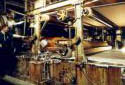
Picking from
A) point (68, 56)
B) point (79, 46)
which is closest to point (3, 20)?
point (68, 56)

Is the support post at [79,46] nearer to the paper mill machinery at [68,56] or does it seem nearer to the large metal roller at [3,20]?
the paper mill machinery at [68,56]

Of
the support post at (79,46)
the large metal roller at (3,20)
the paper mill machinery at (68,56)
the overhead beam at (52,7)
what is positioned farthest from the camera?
the large metal roller at (3,20)

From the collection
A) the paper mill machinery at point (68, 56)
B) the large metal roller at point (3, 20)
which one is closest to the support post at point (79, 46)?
the paper mill machinery at point (68, 56)

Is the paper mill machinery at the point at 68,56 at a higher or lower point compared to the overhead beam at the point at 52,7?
lower

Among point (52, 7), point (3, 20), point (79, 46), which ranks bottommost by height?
point (79, 46)

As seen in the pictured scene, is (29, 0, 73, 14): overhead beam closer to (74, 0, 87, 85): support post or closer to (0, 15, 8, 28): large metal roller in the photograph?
(74, 0, 87, 85): support post

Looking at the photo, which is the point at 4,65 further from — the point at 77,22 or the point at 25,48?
the point at 77,22

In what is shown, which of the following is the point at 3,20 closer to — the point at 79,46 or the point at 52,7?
the point at 52,7

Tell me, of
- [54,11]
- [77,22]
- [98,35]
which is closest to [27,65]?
[54,11]

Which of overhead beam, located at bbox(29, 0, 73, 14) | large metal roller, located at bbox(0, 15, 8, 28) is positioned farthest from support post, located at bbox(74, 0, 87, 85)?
large metal roller, located at bbox(0, 15, 8, 28)

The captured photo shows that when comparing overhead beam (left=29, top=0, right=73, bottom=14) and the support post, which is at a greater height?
overhead beam (left=29, top=0, right=73, bottom=14)

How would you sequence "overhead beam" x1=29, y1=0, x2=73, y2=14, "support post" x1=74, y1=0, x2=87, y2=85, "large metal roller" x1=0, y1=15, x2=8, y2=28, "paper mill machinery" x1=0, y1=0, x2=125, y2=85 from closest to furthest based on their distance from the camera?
"paper mill machinery" x1=0, y1=0, x2=125, y2=85 → "support post" x1=74, y1=0, x2=87, y2=85 → "overhead beam" x1=29, y1=0, x2=73, y2=14 → "large metal roller" x1=0, y1=15, x2=8, y2=28

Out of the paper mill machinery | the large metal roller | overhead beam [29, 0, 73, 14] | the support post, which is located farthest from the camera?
the large metal roller

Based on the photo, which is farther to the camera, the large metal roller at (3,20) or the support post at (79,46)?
the large metal roller at (3,20)
